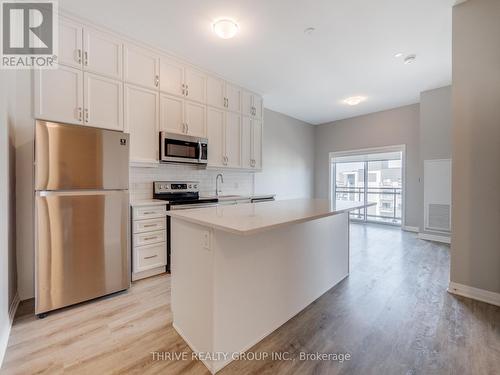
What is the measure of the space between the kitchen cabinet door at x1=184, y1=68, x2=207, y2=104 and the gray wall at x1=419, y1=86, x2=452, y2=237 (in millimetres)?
4326

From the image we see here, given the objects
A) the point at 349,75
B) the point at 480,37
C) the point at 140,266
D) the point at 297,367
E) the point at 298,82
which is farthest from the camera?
the point at 298,82

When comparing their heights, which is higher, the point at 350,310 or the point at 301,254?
the point at 301,254

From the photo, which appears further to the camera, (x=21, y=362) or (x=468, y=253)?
(x=468, y=253)

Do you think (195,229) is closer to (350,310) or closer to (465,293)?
(350,310)

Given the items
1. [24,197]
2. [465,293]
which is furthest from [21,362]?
[465,293]

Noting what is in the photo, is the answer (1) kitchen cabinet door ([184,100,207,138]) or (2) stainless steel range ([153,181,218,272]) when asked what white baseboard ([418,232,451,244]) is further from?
(1) kitchen cabinet door ([184,100,207,138])

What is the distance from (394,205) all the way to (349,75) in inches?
154

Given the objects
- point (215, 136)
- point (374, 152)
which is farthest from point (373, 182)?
point (215, 136)

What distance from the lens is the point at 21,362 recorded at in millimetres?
1481

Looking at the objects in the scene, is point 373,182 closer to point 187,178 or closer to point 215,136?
point 215,136

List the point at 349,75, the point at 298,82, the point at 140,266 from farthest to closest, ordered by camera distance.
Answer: the point at 298,82
the point at 349,75
the point at 140,266

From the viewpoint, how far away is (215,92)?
149 inches

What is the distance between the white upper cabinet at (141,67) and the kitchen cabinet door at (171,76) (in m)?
0.07

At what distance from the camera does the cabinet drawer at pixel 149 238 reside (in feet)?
8.88
